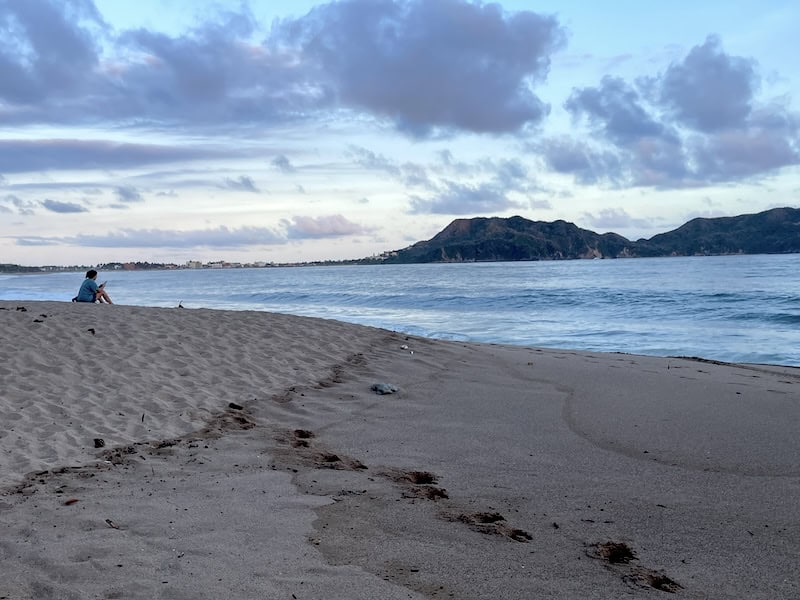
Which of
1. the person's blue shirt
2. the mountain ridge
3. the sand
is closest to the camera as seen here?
the sand

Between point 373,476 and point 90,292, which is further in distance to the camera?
point 90,292

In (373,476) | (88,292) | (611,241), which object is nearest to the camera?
(373,476)

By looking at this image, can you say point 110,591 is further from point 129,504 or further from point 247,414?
point 247,414

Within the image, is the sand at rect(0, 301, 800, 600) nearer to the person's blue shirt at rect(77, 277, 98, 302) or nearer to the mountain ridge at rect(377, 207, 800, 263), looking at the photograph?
the person's blue shirt at rect(77, 277, 98, 302)

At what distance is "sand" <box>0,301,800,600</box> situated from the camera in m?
3.23

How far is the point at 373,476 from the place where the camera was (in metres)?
4.95

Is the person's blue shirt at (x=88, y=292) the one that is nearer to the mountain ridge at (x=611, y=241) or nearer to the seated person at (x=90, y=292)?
the seated person at (x=90, y=292)

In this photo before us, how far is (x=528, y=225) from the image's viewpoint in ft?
467

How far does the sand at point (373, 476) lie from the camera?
3.23m

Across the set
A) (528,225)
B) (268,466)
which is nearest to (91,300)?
(268,466)

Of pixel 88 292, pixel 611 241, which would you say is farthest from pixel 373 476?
pixel 611 241

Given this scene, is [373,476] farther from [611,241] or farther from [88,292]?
[611,241]

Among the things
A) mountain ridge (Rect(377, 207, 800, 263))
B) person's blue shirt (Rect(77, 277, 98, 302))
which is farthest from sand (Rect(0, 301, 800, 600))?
mountain ridge (Rect(377, 207, 800, 263))

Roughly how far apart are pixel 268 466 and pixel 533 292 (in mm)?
32634
